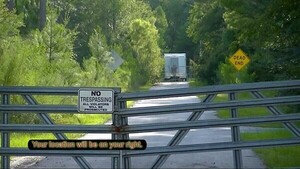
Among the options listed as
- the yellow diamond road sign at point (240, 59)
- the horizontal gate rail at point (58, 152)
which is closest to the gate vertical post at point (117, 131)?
the horizontal gate rail at point (58, 152)

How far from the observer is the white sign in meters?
7.97

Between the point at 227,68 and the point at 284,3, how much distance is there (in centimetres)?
3372

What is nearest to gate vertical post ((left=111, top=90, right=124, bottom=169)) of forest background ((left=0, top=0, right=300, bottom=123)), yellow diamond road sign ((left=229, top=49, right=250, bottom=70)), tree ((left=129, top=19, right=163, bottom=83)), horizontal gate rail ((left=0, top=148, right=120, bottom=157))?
horizontal gate rail ((left=0, top=148, right=120, bottom=157))

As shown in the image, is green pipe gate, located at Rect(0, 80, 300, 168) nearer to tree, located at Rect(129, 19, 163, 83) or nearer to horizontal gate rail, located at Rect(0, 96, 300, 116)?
horizontal gate rail, located at Rect(0, 96, 300, 116)

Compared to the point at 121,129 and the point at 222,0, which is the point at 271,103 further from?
the point at 222,0

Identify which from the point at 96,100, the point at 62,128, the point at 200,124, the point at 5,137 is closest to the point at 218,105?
the point at 200,124

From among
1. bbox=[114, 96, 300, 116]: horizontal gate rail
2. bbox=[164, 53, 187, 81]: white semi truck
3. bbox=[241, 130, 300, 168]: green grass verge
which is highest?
bbox=[164, 53, 187, 81]: white semi truck

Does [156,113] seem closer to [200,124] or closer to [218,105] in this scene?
[200,124]

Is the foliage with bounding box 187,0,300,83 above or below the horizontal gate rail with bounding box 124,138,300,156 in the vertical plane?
above

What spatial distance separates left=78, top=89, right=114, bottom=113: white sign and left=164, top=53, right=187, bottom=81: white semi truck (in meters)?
73.9

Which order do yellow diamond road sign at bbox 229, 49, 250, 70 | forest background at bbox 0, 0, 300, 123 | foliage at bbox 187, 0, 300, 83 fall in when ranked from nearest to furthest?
foliage at bbox 187, 0, 300, 83 < forest background at bbox 0, 0, 300, 123 < yellow diamond road sign at bbox 229, 49, 250, 70

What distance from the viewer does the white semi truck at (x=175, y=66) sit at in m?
82.6

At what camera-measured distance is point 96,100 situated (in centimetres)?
799

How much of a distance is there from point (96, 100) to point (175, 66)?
3059 inches
